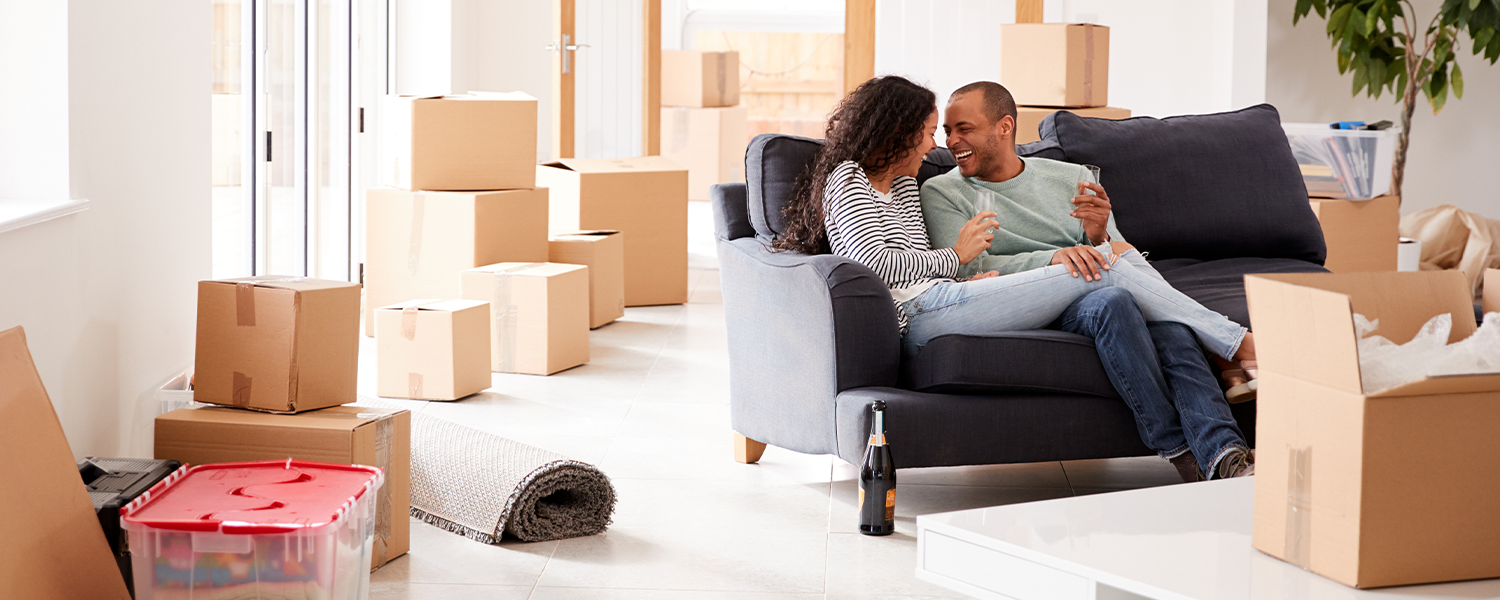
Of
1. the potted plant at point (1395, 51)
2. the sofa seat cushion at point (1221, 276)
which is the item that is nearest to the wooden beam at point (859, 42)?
the potted plant at point (1395, 51)

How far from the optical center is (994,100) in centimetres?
302

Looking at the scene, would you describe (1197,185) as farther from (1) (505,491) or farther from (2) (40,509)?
(2) (40,509)

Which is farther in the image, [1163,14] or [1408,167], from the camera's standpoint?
[1408,167]

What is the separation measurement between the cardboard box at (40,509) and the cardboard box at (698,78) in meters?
7.36

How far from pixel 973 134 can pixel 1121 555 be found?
71.4 inches

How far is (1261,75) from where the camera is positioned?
6.03 meters

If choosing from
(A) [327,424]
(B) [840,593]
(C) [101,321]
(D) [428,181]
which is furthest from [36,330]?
(D) [428,181]

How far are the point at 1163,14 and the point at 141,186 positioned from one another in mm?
4945

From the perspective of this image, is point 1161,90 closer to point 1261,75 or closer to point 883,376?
point 1261,75

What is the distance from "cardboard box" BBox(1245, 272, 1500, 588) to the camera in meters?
1.16

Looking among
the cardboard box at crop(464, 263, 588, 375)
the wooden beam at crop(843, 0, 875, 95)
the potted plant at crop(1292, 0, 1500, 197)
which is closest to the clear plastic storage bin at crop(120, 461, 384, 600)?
the cardboard box at crop(464, 263, 588, 375)

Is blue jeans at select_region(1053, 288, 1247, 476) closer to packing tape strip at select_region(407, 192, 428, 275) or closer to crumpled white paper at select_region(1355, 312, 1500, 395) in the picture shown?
crumpled white paper at select_region(1355, 312, 1500, 395)

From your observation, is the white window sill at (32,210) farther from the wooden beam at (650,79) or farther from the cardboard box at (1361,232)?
the wooden beam at (650,79)

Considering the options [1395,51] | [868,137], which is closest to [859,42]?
[1395,51]
